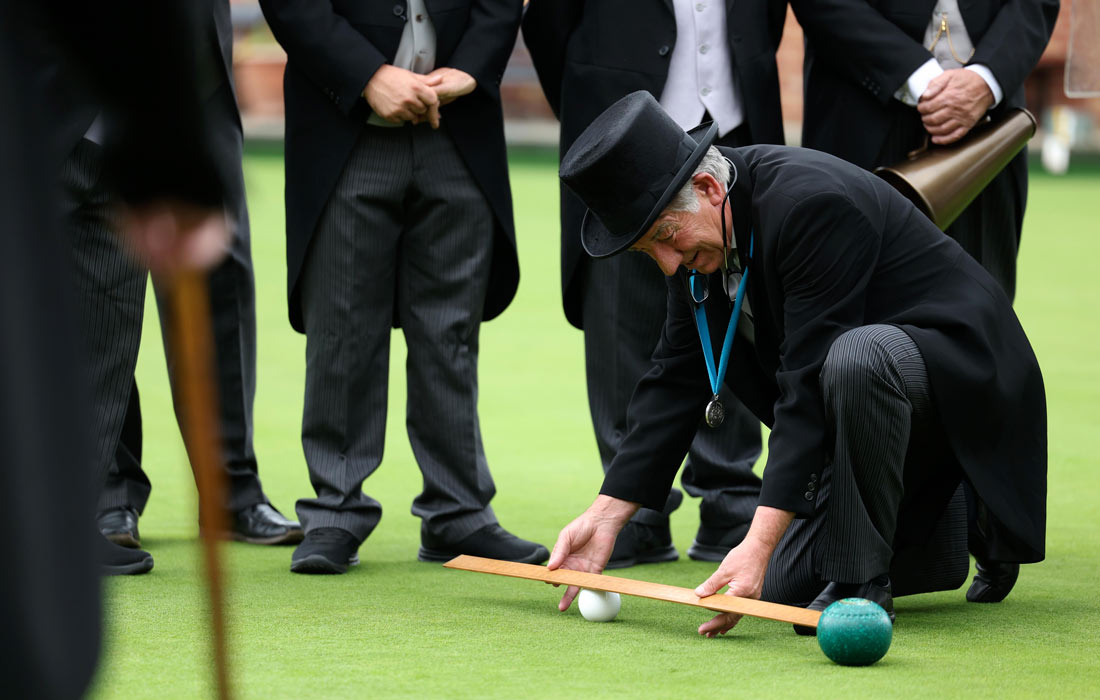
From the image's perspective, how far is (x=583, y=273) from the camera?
3826 mm

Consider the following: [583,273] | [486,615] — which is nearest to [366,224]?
[583,273]

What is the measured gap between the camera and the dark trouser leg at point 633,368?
3.72 metres

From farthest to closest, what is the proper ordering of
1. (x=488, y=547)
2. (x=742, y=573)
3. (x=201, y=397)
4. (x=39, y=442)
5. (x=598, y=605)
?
(x=488, y=547), (x=598, y=605), (x=742, y=573), (x=201, y=397), (x=39, y=442)

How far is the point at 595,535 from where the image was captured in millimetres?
3066

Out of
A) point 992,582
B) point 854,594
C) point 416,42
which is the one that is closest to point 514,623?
point 854,594

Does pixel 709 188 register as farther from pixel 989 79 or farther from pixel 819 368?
pixel 989 79

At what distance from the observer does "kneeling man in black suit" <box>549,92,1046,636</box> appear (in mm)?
2785

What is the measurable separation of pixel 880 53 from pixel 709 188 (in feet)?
3.45

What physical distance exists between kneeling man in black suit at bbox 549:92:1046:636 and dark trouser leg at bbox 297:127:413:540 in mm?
715

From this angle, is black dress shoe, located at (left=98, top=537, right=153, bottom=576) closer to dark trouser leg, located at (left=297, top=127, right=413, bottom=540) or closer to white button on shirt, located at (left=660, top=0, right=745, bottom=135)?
dark trouser leg, located at (left=297, top=127, right=413, bottom=540)

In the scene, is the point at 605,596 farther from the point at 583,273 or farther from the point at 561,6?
the point at 561,6

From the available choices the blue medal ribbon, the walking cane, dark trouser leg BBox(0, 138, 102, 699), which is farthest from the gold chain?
dark trouser leg BBox(0, 138, 102, 699)

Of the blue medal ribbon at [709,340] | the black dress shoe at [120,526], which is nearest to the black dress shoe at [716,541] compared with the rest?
the blue medal ribbon at [709,340]

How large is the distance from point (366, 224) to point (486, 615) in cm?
106
